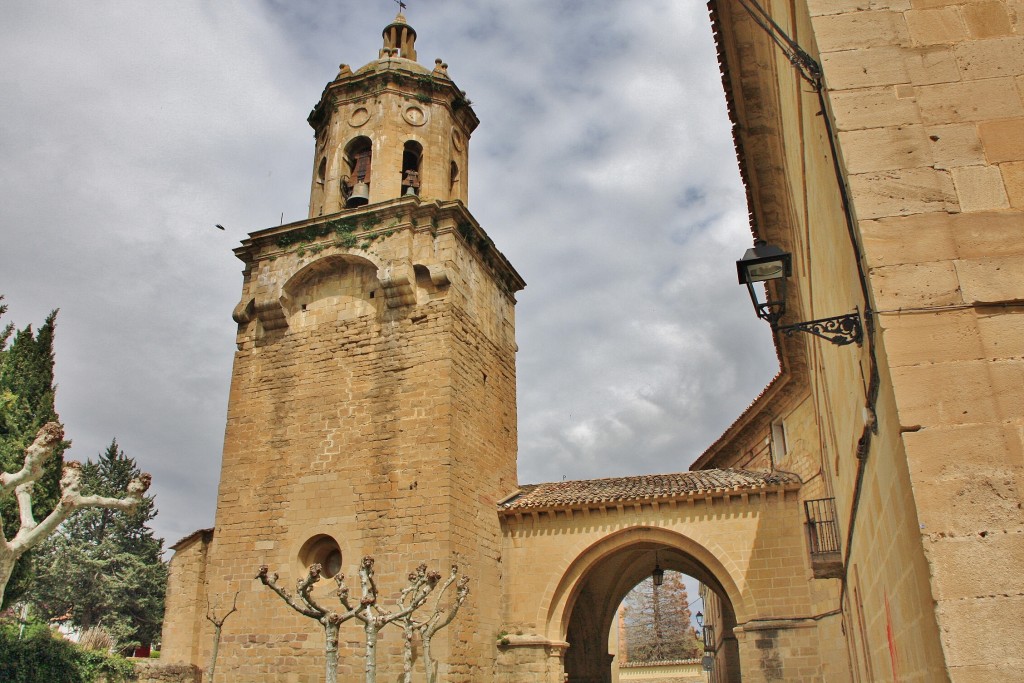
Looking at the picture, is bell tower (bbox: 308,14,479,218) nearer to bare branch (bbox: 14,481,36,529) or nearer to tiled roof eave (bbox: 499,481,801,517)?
tiled roof eave (bbox: 499,481,801,517)

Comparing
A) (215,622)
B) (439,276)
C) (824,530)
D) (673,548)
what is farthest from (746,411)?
(215,622)

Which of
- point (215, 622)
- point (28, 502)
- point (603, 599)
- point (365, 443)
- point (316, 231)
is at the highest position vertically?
point (316, 231)

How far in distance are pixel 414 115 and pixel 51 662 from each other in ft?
44.9

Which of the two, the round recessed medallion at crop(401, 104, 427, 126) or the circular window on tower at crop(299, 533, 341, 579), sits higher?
the round recessed medallion at crop(401, 104, 427, 126)

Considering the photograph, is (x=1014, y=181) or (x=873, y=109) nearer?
(x=1014, y=181)

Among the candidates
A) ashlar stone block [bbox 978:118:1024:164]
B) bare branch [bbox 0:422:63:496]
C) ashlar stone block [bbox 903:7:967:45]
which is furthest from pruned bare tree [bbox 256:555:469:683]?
ashlar stone block [bbox 903:7:967:45]

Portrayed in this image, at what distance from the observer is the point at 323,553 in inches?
581

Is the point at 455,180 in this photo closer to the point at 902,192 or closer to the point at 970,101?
the point at 970,101

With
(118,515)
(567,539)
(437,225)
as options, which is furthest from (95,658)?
(118,515)

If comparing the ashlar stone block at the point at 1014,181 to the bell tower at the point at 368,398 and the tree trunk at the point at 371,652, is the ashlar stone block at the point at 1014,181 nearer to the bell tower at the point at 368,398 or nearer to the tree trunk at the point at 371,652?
the tree trunk at the point at 371,652

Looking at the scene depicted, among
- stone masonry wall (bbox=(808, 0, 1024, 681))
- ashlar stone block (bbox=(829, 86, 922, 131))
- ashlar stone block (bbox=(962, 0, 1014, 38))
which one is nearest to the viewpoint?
stone masonry wall (bbox=(808, 0, 1024, 681))

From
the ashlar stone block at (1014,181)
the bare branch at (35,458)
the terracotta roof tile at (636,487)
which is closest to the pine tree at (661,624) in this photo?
the terracotta roof tile at (636,487)

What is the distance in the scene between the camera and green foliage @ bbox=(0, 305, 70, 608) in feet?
50.1

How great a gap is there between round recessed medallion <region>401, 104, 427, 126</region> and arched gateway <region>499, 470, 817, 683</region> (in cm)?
907
